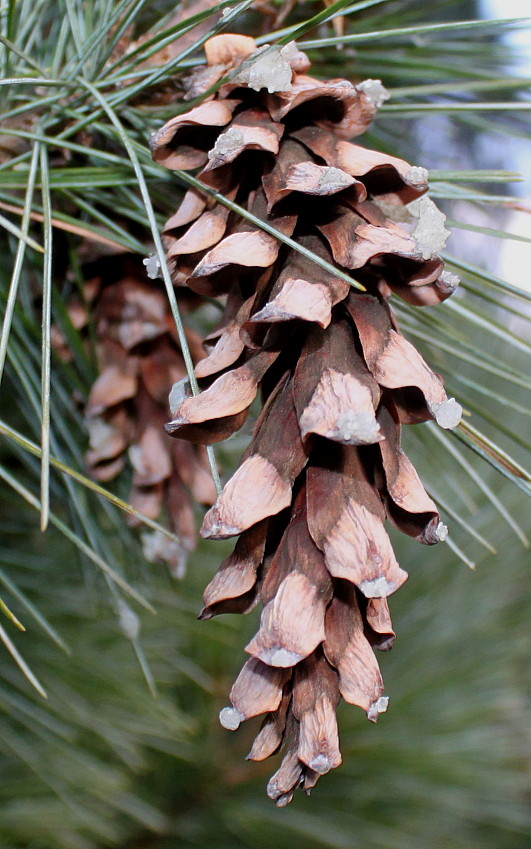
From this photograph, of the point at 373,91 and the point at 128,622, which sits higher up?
the point at 373,91

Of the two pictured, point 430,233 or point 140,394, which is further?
point 140,394

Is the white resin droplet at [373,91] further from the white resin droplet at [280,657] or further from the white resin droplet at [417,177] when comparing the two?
the white resin droplet at [280,657]

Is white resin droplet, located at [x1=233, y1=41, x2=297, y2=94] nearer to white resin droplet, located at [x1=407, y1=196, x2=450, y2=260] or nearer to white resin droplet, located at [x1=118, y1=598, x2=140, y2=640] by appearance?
white resin droplet, located at [x1=407, y1=196, x2=450, y2=260]

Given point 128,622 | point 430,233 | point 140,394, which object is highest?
point 430,233

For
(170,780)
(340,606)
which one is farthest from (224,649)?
(340,606)

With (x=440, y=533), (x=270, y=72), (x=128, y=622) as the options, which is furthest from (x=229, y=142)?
(x=128, y=622)

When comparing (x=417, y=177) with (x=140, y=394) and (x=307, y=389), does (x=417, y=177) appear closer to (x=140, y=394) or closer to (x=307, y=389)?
(x=307, y=389)

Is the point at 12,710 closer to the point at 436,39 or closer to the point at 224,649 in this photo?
the point at 224,649
